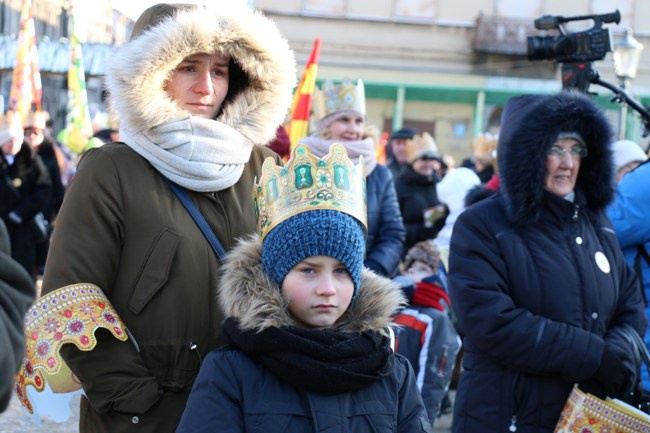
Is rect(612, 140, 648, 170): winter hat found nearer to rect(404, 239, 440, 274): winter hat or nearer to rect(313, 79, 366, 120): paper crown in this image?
rect(404, 239, 440, 274): winter hat

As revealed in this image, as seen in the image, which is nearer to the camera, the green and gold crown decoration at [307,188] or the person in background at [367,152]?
the green and gold crown decoration at [307,188]

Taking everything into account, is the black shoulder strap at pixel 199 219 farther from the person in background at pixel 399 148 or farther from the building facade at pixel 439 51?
the building facade at pixel 439 51

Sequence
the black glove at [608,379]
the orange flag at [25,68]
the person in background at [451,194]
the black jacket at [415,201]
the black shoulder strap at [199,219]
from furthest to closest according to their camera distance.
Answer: the orange flag at [25,68] → the black jacket at [415,201] → the person in background at [451,194] → the black glove at [608,379] → the black shoulder strap at [199,219]

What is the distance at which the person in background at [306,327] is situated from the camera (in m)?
2.58

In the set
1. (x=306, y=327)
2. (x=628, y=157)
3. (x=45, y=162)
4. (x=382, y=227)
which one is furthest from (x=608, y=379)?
(x=45, y=162)

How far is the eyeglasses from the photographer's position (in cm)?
390

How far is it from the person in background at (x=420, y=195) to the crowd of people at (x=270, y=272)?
363cm

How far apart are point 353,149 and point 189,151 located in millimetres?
2769

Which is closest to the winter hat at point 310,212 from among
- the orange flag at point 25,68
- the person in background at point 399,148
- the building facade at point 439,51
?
the orange flag at point 25,68

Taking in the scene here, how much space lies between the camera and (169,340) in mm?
2896

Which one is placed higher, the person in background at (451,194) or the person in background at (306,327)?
the person in background at (306,327)

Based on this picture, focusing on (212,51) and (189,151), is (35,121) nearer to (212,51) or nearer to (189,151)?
(212,51)

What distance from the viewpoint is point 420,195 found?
8.10 meters

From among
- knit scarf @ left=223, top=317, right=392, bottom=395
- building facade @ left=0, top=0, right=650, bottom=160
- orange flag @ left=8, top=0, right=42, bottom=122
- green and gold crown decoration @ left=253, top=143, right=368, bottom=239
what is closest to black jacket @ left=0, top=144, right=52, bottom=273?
orange flag @ left=8, top=0, right=42, bottom=122
